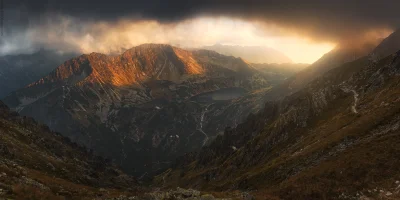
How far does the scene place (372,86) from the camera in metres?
162

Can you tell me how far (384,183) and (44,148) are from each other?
192m

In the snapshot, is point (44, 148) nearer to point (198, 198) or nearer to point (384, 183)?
point (198, 198)

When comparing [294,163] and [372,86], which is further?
[372,86]

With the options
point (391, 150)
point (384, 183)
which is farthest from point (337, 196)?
point (391, 150)

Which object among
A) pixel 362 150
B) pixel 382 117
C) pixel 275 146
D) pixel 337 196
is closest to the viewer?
pixel 337 196

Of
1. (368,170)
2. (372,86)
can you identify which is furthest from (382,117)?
(372,86)

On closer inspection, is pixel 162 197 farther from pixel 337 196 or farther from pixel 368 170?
pixel 368 170

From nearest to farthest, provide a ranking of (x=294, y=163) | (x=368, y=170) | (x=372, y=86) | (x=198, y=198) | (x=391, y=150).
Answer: (x=198, y=198), (x=368, y=170), (x=391, y=150), (x=294, y=163), (x=372, y=86)

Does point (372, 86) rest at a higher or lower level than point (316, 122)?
higher

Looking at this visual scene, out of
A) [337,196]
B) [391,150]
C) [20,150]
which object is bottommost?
[20,150]

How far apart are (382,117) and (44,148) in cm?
18193

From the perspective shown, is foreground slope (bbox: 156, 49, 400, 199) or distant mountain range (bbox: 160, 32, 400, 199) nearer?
distant mountain range (bbox: 160, 32, 400, 199)

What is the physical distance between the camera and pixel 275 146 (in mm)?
186125

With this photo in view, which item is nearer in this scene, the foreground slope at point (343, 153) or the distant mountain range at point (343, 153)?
the distant mountain range at point (343, 153)
